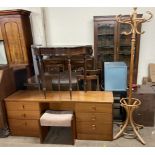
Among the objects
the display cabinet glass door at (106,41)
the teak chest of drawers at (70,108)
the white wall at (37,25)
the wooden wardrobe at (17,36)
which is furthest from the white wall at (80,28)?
the teak chest of drawers at (70,108)

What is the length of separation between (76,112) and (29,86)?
0.97 meters

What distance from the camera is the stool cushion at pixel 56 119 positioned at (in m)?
2.20

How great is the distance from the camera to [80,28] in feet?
Answer: 13.0

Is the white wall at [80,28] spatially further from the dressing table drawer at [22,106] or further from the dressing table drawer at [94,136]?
the dressing table drawer at [94,136]

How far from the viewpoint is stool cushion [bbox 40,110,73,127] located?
2202 millimetres

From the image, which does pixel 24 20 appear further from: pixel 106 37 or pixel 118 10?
pixel 118 10

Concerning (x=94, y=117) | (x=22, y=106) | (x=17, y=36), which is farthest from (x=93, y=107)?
(x=17, y=36)

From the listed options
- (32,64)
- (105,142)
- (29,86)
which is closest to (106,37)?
(32,64)

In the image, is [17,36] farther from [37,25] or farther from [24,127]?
[24,127]

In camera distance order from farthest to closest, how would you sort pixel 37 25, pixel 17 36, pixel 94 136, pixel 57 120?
pixel 37 25
pixel 17 36
pixel 94 136
pixel 57 120

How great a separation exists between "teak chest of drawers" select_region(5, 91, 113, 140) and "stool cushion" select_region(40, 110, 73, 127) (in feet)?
0.34

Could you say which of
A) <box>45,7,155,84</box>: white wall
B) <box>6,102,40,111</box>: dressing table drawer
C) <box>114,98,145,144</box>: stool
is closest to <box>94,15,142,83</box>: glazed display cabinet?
<box>45,7,155,84</box>: white wall

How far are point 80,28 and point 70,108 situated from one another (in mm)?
2152

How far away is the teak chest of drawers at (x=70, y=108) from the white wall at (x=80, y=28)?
73.8 inches
